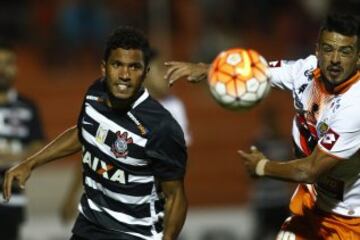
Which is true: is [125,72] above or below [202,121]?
above

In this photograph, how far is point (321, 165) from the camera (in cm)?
607

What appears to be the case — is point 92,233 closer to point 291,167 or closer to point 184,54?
point 291,167

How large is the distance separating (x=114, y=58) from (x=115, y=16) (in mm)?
8541

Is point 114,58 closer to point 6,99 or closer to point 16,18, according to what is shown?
point 6,99

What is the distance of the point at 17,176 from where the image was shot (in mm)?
6500

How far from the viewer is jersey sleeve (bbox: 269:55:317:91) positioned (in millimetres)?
6602

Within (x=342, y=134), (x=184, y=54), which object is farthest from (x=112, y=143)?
(x=184, y=54)

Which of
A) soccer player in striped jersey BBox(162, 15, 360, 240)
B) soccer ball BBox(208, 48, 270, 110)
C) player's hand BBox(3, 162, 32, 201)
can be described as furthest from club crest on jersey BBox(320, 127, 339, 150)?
player's hand BBox(3, 162, 32, 201)

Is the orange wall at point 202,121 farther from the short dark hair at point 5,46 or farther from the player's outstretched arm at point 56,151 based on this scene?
the player's outstretched arm at point 56,151

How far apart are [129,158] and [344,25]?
56.7 inches

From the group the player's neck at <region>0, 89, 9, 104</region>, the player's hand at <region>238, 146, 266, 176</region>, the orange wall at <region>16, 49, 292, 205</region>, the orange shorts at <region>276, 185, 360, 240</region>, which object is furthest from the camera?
the orange wall at <region>16, 49, 292, 205</region>

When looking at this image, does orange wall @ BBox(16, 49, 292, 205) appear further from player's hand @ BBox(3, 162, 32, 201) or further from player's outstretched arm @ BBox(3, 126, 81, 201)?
player's hand @ BBox(3, 162, 32, 201)

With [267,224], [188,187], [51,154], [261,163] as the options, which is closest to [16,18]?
[188,187]

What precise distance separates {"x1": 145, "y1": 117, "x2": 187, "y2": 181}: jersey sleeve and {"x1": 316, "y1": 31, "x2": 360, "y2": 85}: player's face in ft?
3.03
